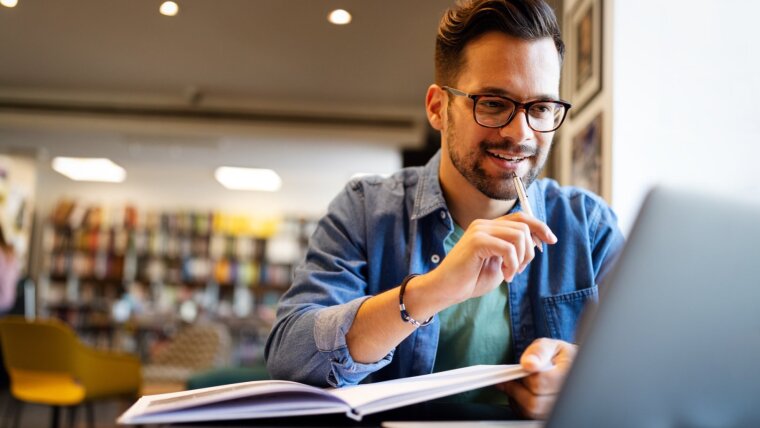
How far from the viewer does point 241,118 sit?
6.30 meters

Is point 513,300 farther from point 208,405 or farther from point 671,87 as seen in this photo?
point 671,87

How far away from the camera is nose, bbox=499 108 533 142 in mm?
1115

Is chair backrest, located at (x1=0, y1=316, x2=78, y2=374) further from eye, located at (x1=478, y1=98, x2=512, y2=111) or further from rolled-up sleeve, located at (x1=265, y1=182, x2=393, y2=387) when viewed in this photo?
eye, located at (x1=478, y1=98, x2=512, y2=111)

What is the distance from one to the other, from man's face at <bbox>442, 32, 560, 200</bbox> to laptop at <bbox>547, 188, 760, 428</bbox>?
660 mm

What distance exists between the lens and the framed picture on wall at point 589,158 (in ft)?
6.48

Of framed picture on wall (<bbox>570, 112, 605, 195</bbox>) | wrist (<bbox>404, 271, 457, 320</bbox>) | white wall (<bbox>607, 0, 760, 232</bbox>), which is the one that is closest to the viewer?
wrist (<bbox>404, 271, 457, 320</bbox>)

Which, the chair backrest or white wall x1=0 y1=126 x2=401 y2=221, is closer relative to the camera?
the chair backrest

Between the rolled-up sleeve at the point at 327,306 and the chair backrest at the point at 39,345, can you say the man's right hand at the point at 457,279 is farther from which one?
the chair backrest at the point at 39,345

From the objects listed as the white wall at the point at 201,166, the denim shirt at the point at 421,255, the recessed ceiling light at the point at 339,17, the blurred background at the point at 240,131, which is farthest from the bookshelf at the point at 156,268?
the denim shirt at the point at 421,255

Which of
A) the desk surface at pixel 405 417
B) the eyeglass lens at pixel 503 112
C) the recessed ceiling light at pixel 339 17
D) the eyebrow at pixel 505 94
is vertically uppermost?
the recessed ceiling light at pixel 339 17

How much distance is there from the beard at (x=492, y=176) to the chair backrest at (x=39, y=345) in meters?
2.80

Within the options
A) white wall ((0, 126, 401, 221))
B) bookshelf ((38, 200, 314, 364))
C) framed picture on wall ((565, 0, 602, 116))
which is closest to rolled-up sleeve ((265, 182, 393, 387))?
framed picture on wall ((565, 0, 602, 116))

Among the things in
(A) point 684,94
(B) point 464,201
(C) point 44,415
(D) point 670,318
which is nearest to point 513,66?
(B) point 464,201

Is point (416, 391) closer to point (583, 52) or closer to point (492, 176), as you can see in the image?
point (492, 176)
